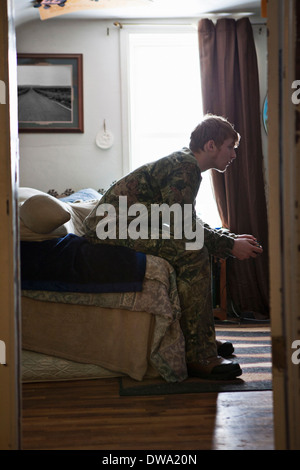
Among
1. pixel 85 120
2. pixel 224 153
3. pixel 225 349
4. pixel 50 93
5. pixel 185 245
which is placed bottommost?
pixel 225 349

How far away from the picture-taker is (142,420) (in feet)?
5.78

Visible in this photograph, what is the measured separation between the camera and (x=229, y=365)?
92.2 inches

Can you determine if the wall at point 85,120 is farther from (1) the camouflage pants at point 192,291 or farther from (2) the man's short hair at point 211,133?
(1) the camouflage pants at point 192,291

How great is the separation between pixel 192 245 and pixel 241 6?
3.07m

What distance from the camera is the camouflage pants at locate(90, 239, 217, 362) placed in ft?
7.98

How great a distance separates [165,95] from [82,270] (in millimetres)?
2934

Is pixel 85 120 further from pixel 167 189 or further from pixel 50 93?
pixel 167 189

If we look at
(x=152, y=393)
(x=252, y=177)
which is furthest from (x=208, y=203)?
(x=152, y=393)

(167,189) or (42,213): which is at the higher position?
(167,189)

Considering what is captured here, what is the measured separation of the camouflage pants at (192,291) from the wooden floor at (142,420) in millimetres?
370

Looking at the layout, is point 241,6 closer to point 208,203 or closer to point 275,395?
point 208,203

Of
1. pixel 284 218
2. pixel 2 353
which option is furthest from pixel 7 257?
pixel 284 218

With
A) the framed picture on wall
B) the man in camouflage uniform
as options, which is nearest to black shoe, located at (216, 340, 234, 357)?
the man in camouflage uniform

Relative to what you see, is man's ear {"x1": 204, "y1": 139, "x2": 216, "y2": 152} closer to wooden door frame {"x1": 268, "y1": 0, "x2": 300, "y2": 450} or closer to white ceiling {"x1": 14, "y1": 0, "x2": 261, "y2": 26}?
wooden door frame {"x1": 268, "y1": 0, "x2": 300, "y2": 450}
